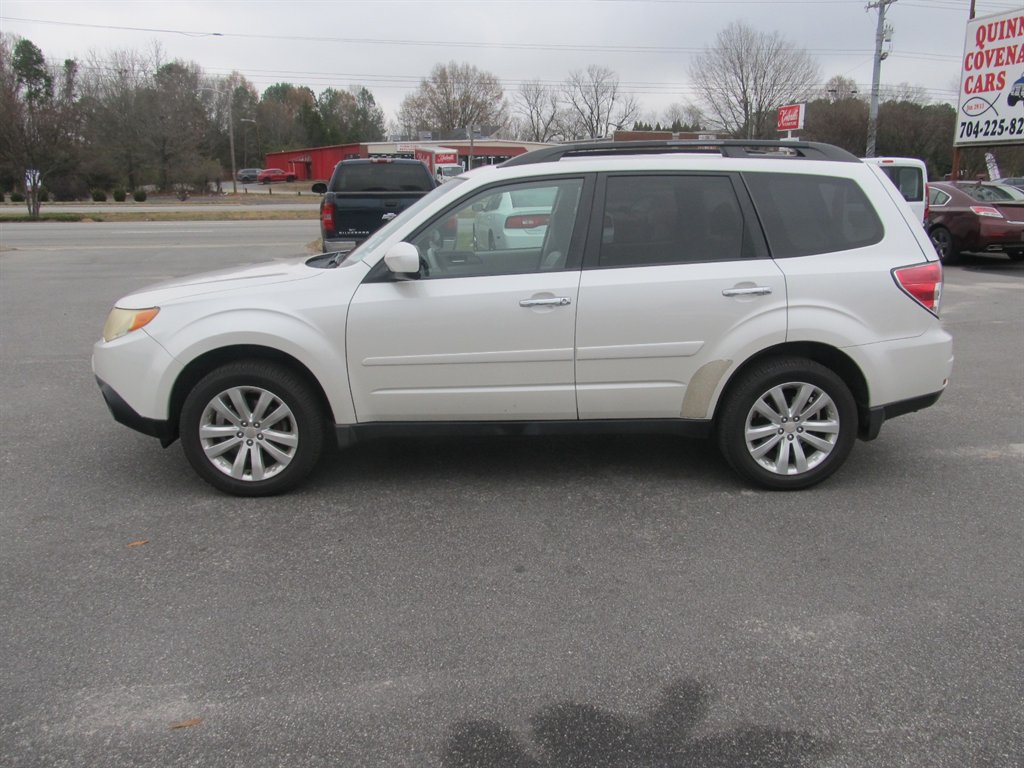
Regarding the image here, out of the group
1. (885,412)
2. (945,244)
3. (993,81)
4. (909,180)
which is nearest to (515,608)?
(885,412)

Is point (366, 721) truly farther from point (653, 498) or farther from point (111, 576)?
point (653, 498)

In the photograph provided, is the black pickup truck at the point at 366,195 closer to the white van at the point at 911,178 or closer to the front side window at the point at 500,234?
the front side window at the point at 500,234

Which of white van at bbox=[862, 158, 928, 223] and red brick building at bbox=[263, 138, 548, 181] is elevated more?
red brick building at bbox=[263, 138, 548, 181]

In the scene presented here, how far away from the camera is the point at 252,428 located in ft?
14.4

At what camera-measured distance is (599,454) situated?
206 inches

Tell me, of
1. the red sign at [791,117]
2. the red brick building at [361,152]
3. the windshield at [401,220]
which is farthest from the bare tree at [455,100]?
the windshield at [401,220]

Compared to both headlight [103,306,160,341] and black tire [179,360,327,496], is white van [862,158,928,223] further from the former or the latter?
headlight [103,306,160,341]

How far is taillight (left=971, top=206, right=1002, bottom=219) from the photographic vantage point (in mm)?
15123

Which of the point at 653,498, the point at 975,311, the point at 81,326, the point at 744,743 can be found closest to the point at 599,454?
the point at 653,498

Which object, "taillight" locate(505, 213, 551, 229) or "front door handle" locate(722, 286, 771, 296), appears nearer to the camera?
"front door handle" locate(722, 286, 771, 296)

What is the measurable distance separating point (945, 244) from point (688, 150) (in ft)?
45.0

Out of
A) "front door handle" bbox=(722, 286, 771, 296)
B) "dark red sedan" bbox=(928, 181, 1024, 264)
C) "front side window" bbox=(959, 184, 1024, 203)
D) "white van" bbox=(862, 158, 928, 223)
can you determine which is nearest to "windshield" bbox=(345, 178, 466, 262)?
"front door handle" bbox=(722, 286, 771, 296)

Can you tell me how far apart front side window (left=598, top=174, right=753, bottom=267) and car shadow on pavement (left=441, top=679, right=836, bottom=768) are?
2494 mm

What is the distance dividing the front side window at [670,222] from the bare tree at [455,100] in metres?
99.6
